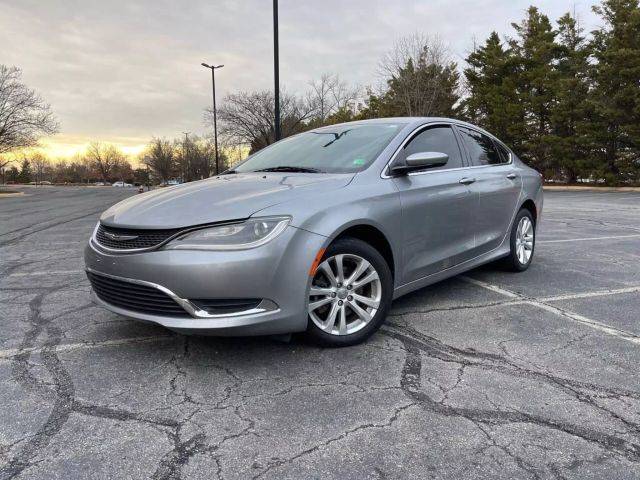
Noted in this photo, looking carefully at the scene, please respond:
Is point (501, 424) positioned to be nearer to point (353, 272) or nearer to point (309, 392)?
point (309, 392)

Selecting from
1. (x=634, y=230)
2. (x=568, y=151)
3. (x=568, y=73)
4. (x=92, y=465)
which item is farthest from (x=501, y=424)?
(x=568, y=73)

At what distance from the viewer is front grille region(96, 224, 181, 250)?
2857 millimetres

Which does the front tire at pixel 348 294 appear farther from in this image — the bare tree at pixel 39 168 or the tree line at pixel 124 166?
the bare tree at pixel 39 168

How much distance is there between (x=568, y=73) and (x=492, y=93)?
15.1 feet

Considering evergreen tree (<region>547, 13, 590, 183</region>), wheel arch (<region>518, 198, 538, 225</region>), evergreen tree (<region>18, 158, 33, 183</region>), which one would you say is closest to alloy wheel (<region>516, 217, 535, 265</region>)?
wheel arch (<region>518, 198, 538, 225</region>)

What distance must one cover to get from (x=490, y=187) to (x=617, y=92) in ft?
81.5

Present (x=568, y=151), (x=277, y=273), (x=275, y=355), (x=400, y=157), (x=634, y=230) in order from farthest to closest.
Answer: (x=568, y=151), (x=634, y=230), (x=400, y=157), (x=275, y=355), (x=277, y=273)

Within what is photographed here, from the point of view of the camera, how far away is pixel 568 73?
2911cm

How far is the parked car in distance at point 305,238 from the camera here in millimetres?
2771

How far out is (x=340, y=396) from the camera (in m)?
2.62

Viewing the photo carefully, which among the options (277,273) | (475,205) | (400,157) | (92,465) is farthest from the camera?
(475,205)

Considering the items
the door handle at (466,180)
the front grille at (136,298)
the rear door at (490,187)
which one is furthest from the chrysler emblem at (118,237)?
the rear door at (490,187)

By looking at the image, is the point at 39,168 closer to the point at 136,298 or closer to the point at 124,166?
the point at 124,166

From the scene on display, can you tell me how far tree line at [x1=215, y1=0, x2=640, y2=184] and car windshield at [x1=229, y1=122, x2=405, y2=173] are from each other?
25.0 metres
